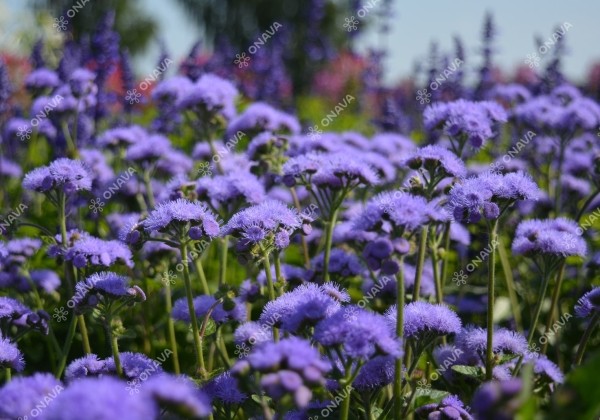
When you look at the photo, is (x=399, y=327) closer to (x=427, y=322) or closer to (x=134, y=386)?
(x=427, y=322)

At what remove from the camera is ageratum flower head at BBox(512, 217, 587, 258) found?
9.13 feet

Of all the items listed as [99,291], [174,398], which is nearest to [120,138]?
[99,291]

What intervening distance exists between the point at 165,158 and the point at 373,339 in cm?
301

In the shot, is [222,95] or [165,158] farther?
[165,158]

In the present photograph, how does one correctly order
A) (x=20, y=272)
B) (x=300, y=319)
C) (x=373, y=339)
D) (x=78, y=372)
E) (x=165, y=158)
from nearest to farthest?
(x=373, y=339)
(x=300, y=319)
(x=78, y=372)
(x=20, y=272)
(x=165, y=158)

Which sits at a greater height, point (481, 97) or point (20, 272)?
point (481, 97)

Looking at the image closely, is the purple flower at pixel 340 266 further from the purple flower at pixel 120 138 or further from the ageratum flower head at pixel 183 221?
the purple flower at pixel 120 138

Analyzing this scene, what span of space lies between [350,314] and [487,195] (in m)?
0.77

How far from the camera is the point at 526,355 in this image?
2.71 metres

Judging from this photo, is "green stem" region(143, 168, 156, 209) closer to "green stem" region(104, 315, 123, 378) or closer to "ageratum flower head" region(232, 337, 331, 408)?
"green stem" region(104, 315, 123, 378)

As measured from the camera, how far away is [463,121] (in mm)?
3160

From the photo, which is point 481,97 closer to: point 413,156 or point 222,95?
point 222,95

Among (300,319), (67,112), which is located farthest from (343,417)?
(67,112)

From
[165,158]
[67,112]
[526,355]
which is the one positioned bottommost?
[526,355]
